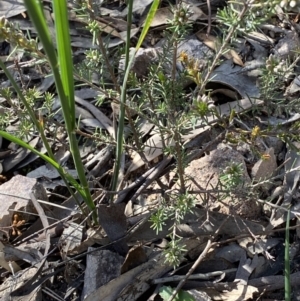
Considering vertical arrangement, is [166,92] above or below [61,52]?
below

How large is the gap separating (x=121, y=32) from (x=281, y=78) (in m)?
0.75

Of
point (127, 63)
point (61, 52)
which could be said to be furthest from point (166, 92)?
point (61, 52)

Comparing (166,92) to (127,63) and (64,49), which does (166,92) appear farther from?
(64,49)

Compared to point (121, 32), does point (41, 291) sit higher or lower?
lower

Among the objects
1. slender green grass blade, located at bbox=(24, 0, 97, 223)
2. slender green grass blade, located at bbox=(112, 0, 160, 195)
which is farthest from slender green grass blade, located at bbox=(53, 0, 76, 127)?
slender green grass blade, located at bbox=(112, 0, 160, 195)

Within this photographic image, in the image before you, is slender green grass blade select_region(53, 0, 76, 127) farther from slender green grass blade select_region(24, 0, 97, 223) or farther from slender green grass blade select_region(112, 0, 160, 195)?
slender green grass blade select_region(112, 0, 160, 195)

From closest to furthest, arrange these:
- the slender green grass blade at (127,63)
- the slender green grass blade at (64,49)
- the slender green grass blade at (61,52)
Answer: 1. the slender green grass blade at (61,52)
2. the slender green grass blade at (64,49)
3. the slender green grass blade at (127,63)

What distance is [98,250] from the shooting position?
1340mm

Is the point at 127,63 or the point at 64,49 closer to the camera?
the point at 64,49

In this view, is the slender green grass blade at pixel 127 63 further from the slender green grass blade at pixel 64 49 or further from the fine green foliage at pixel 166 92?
the slender green grass blade at pixel 64 49

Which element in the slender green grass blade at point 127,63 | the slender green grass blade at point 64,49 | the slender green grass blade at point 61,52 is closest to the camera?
the slender green grass blade at point 61,52

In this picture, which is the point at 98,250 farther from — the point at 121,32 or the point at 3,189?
the point at 121,32

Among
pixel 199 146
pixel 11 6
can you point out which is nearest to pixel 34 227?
pixel 199 146

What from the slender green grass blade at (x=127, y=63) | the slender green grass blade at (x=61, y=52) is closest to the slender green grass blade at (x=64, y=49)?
the slender green grass blade at (x=61, y=52)
